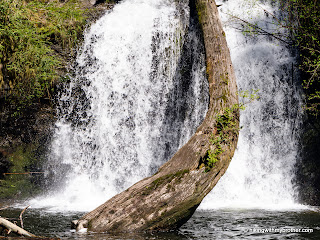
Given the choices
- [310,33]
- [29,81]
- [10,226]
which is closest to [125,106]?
[29,81]

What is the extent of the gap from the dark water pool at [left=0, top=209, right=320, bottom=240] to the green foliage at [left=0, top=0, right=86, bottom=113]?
10.8ft

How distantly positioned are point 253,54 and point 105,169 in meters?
4.62

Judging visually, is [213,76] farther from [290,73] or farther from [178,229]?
[290,73]

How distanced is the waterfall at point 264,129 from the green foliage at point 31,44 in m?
4.09

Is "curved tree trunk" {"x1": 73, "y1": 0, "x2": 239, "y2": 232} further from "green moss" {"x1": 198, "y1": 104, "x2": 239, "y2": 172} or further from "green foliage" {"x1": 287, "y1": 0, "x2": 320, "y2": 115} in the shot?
"green foliage" {"x1": 287, "y1": 0, "x2": 320, "y2": 115}

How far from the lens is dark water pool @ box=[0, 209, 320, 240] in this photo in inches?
148

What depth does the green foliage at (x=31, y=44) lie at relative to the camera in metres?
7.37

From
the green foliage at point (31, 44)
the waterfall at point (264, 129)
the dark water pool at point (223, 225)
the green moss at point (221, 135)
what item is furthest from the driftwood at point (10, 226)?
the green foliage at point (31, 44)

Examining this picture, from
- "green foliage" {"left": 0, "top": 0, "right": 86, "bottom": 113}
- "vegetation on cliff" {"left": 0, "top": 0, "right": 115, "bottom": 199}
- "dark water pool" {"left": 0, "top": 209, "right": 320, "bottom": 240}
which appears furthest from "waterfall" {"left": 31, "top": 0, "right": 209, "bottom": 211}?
"dark water pool" {"left": 0, "top": 209, "right": 320, "bottom": 240}

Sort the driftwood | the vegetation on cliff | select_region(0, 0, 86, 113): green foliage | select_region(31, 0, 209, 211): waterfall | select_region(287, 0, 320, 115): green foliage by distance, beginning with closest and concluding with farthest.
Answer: the driftwood → select_region(287, 0, 320, 115): green foliage → select_region(0, 0, 86, 113): green foliage → the vegetation on cliff → select_region(31, 0, 209, 211): waterfall

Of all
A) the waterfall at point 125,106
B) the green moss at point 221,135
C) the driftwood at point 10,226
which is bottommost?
the driftwood at point 10,226

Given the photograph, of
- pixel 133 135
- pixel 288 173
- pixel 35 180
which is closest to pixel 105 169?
pixel 133 135

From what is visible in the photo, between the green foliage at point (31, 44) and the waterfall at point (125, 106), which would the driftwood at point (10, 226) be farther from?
the green foliage at point (31, 44)

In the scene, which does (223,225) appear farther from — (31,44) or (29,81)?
(31,44)
